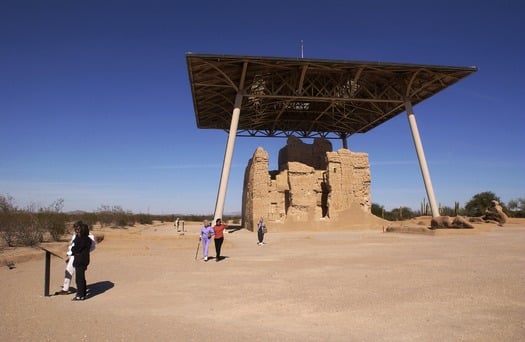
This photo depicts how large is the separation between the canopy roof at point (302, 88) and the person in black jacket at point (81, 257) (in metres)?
18.3

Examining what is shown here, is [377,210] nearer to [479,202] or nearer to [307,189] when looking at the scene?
[479,202]

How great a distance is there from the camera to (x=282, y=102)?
3288 cm

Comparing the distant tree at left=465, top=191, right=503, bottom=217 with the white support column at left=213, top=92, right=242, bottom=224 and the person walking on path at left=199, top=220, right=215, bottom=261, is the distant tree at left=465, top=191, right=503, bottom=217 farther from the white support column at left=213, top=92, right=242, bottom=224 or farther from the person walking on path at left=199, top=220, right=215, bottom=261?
the person walking on path at left=199, top=220, right=215, bottom=261

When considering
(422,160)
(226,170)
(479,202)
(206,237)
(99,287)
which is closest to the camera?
(99,287)

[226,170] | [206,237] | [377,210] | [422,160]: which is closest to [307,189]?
[226,170]

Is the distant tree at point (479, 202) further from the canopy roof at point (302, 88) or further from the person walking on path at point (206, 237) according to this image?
the person walking on path at point (206, 237)

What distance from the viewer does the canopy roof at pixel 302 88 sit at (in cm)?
2647

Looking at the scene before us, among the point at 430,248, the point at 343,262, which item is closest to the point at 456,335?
the point at 343,262

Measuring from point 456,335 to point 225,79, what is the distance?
25.3 metres

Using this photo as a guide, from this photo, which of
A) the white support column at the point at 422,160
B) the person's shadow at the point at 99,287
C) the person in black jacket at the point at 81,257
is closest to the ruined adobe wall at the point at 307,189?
the white support column at the point at 422,160

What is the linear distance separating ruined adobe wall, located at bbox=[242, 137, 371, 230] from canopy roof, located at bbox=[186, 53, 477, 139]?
4737 mm

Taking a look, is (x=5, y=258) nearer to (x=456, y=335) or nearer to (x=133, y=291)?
(x=133, y=291)

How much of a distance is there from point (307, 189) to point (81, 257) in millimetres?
23562

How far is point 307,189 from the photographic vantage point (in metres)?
30.0
